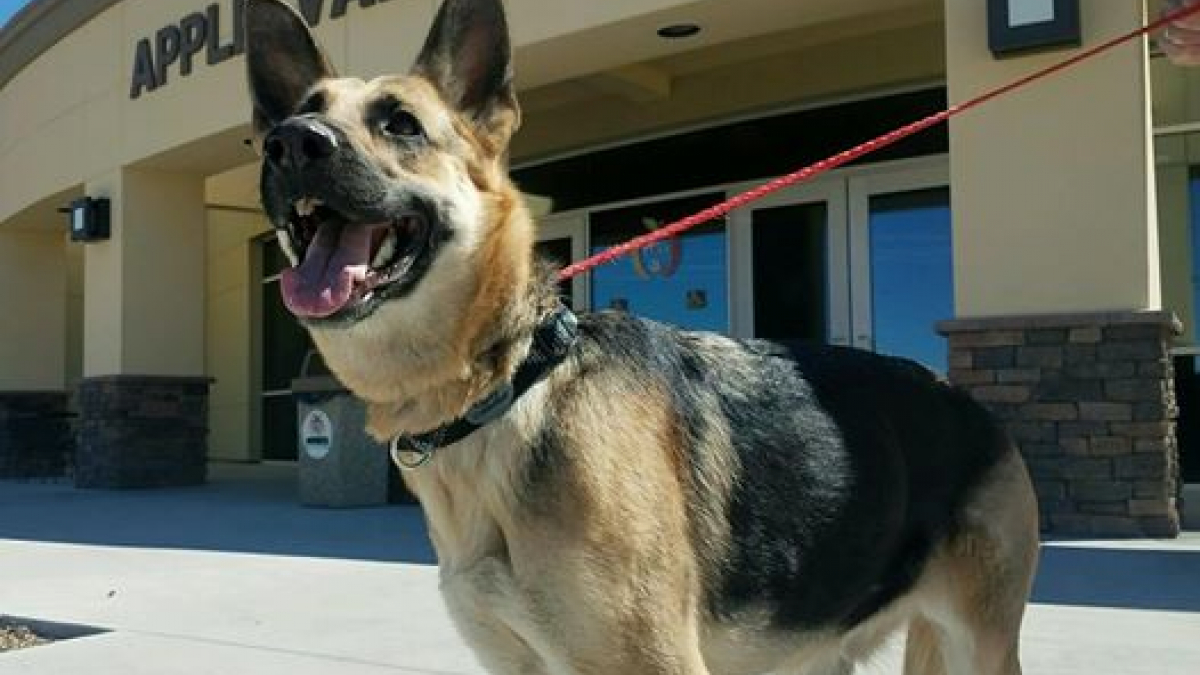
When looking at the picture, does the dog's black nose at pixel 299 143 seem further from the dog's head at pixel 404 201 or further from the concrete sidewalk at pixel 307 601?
the concrete sidewalk at pixel 307 601

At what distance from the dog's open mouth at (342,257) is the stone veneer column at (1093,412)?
6041 millimetres

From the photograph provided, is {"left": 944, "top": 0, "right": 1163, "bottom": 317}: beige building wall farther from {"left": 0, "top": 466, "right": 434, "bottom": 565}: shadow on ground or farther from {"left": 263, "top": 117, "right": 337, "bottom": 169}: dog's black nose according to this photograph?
{"left": 263, "top": 117, "right": 337, "bottom": 169}: dog's black nose

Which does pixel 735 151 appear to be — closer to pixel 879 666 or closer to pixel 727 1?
pixel 727 1

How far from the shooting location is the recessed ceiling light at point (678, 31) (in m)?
9.82

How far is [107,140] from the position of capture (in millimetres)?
14562

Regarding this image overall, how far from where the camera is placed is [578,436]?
253 centimetres

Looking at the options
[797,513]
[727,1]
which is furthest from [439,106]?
[727,1]

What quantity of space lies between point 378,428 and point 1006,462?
1.60 m

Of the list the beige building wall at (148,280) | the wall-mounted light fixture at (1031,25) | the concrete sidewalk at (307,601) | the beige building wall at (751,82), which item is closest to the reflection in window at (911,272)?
the beige building wall at (751,82)

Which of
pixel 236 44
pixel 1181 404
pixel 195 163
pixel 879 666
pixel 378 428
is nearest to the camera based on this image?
pixel 378 428

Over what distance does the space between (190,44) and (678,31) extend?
6.04 meters

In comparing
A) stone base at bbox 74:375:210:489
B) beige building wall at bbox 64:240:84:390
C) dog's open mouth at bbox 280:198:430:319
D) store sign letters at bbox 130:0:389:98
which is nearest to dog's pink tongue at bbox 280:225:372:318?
dog's open mouth at bbox 280:198:430:319

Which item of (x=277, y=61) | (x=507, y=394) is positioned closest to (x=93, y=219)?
(x=277, y=61)

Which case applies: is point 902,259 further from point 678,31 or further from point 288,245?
point 288,245
